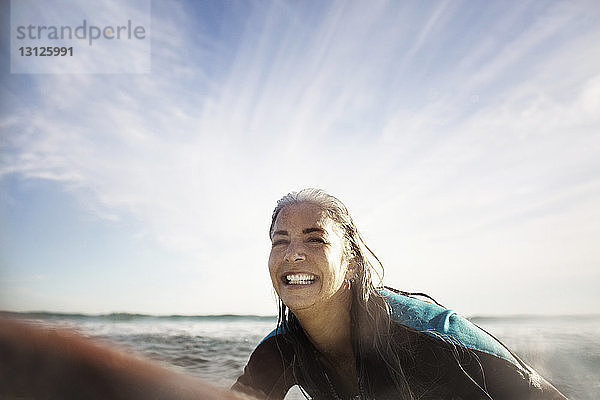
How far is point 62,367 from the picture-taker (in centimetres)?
20

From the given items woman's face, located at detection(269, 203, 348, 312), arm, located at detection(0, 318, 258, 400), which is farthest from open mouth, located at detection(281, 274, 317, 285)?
arm, located at detection(0, 318, 258, 400)

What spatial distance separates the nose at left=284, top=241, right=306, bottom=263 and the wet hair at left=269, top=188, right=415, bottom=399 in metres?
0.15

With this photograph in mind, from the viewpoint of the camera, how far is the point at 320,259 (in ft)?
5.14

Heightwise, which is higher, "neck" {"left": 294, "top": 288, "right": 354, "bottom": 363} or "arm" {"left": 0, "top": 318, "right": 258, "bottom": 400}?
"arm" {"left": 0, "top": 318, "right": 258, "bottom": 400}

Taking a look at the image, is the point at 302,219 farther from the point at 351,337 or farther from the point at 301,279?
the point at 351,337

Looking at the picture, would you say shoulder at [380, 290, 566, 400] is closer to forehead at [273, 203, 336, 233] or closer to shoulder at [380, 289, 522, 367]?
shoulder at [380, 289, 522, 367]

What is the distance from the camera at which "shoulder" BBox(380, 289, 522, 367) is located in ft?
4.68

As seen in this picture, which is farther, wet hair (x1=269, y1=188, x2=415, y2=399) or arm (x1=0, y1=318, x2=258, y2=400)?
wet hair (x1=269, y1=188, x2=415, y2=399)

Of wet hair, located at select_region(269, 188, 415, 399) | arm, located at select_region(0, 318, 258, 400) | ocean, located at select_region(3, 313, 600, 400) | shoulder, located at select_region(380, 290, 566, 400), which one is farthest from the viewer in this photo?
ocean, located at select_region(3, 313, 600, 400)

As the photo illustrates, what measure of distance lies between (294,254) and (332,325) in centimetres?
27

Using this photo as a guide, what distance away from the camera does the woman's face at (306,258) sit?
1550mm

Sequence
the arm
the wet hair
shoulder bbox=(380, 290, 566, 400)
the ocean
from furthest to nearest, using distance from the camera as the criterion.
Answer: the ocean → the wet hair → shoulder bbox=(380, 290, 566, 400) → the arm

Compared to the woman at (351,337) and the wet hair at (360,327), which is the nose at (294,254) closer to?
the woman at (351,337)

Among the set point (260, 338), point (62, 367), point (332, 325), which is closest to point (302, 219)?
point (332, 325)
